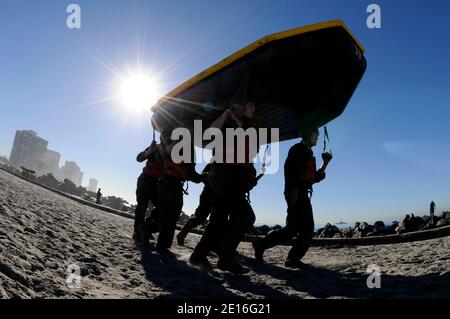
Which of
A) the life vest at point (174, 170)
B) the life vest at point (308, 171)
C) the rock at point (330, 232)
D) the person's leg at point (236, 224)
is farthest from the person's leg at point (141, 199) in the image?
the rock at point (330, 232)

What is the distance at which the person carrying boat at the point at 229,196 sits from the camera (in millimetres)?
3824

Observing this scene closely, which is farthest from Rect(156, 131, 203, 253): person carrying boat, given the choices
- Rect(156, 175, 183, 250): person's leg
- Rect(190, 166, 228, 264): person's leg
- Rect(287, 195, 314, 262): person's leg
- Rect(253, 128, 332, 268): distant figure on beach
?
Rect(287, 195, 314, 262): person's leg

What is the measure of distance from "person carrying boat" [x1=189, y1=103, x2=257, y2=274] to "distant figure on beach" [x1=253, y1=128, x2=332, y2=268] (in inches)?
35.6

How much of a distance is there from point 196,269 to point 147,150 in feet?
10.2

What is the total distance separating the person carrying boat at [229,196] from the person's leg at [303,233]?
104cm

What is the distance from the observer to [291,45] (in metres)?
4.97

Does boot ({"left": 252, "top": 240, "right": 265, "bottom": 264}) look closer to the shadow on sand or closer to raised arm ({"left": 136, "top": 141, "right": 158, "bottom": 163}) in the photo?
the shadow on sand

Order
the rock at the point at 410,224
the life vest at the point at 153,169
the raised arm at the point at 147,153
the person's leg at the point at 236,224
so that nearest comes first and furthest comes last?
the person's leg at the point at 236,224
the raised arm at the point at 147,153
the life vest at the point at 153,169
the rock at the point at 410,224

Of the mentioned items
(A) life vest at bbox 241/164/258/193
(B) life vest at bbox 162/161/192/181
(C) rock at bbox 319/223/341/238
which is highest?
(B) life vest at bbox 162/161/192/181

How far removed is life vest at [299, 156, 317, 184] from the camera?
15.6 ft

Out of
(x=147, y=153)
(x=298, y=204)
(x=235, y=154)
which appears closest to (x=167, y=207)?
(x=235, y=154)

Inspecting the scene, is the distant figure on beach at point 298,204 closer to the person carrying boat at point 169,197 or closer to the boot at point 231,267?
the boot at point 231,267
